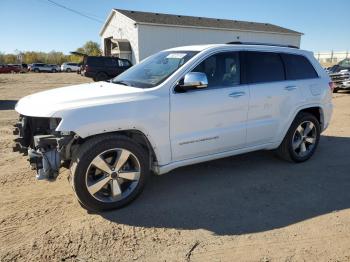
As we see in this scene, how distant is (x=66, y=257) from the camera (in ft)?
10.4

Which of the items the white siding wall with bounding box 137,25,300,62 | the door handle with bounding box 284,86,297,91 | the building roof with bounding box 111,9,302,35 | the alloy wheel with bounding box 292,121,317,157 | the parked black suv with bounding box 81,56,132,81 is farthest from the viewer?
the building roof with bounding box 111,9,302,35

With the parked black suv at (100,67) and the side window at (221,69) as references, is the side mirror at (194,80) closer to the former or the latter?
the side window at (221,69)

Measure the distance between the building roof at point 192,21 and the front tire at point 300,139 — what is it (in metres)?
26.3

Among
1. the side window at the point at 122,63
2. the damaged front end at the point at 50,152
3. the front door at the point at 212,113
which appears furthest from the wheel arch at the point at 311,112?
the side window at the point at 122,63

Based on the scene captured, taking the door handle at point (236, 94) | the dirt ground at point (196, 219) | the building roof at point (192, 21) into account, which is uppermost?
the building roof at point (192, 21)

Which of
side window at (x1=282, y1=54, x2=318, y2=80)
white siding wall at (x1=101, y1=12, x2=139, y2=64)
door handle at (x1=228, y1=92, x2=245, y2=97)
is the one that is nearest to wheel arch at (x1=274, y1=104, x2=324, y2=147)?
side window at (x1=282, y1=54, x2=318, y2=80)

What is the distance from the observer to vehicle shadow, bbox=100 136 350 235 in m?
3.81

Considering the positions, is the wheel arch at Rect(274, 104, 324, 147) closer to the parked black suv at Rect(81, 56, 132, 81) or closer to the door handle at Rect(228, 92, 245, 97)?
the door handle at Rect(228, 92, 245, 97)

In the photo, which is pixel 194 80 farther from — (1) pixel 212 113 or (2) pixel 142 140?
(2) pixel 142 140

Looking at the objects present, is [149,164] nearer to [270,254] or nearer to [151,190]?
[151,190]

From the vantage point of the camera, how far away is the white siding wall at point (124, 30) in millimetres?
30781

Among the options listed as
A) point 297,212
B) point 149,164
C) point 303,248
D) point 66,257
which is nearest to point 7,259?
point 66,257

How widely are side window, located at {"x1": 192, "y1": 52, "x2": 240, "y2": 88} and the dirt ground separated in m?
1.40

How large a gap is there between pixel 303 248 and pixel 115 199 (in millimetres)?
2056
